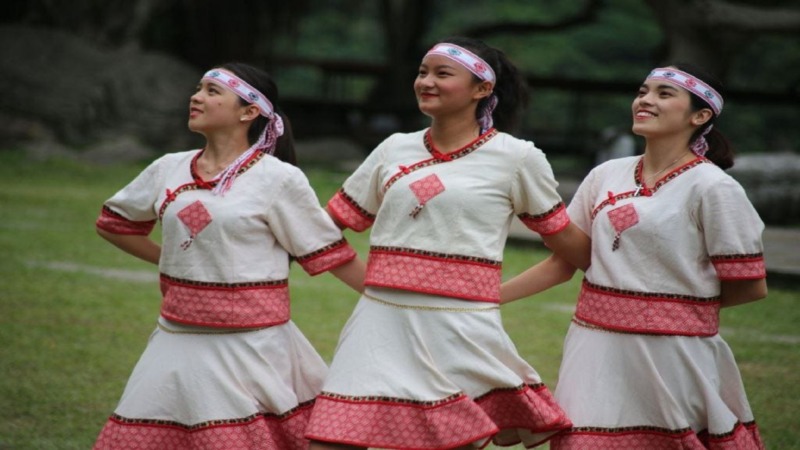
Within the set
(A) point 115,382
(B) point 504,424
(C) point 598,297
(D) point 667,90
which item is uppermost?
(D) point 667,90

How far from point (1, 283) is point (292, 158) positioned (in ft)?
14.8

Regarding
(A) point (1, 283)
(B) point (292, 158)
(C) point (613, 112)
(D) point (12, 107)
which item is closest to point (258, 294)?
(B) point (292, 158)

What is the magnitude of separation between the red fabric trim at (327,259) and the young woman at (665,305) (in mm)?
716

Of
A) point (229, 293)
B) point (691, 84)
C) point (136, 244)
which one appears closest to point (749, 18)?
point (691, 84)

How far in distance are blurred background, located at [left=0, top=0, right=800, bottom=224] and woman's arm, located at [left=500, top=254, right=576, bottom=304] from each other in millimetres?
9025

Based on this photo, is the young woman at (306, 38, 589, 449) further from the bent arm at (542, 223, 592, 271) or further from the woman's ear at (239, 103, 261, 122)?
the woman's ear at (239, 103, 261, 122)

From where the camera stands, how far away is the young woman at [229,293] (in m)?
3.55

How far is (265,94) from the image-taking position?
381 centimetres

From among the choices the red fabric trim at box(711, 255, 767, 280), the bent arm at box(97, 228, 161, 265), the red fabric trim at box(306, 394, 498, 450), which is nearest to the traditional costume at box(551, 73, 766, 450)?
the red fabric trim at box(711, 255, 767, 280)

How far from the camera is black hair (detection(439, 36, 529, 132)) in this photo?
145 inches

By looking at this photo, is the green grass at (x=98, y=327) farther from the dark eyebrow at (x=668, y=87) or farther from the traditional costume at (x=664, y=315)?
the dark eyebrow at (x=668, y=87)

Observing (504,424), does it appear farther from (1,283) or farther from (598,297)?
(1,283)

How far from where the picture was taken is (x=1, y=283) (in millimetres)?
7891

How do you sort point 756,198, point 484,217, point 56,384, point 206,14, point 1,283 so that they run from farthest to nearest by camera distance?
point 206,14, point 756,198, point 1,283, point 56,384, point 484,217
